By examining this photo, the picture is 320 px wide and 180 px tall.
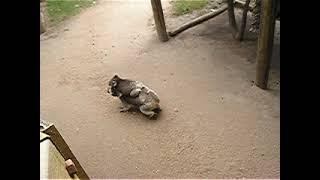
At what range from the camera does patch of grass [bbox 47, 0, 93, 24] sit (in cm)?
769

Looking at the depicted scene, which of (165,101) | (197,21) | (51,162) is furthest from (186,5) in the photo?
(51,162)

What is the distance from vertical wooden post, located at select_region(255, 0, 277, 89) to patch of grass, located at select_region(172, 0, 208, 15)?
2.83m

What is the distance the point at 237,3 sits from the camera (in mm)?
7535

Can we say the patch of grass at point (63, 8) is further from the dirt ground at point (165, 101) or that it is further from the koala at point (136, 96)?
the koala at point (136, 96)

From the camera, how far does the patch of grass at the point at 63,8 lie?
7.69 m

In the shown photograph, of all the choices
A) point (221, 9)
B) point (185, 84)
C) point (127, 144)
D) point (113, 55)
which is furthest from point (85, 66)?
point (221, 9)

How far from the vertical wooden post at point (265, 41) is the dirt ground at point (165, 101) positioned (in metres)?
0.16

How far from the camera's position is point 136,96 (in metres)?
4.68

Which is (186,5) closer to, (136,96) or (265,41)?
(265,41)

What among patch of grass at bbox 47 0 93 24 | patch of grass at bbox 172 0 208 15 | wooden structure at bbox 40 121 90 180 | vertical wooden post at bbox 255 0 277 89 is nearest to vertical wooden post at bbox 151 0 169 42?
patch of grass at bbox 172 0 208 15

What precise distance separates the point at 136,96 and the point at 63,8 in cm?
407

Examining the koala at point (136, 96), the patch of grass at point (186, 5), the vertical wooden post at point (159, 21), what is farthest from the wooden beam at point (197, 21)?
the koala at point (136, 96)
